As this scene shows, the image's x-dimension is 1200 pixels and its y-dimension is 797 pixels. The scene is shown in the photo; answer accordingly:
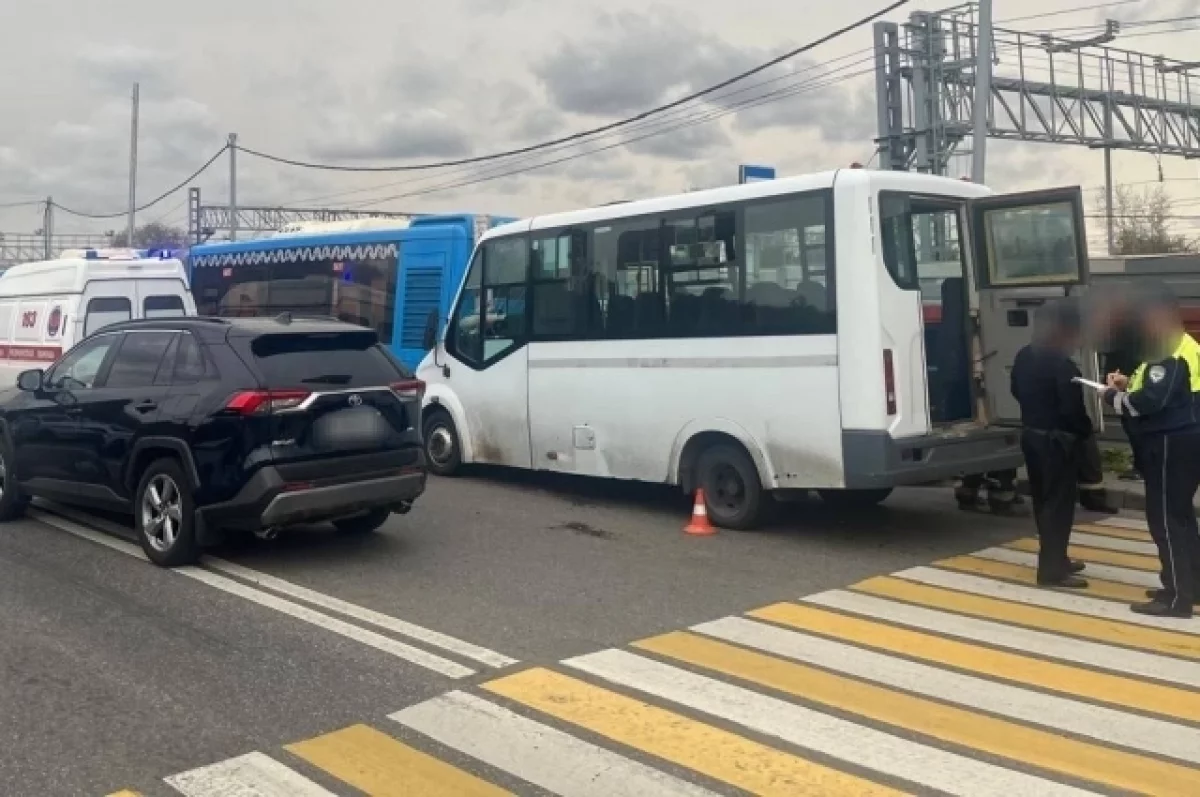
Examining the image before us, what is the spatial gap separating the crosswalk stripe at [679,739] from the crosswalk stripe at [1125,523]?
18.9ft

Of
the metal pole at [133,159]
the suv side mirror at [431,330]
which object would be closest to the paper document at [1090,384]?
the suv side mirror at [431,330]

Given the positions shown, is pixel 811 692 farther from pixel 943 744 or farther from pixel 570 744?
pixel 570 744

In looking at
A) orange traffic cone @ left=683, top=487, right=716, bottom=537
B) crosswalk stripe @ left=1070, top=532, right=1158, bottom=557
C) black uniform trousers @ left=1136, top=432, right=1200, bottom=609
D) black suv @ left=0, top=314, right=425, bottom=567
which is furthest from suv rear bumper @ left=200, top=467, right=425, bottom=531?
crosswalk stripe @ left=1070, top=532, right=1158, bottom=557

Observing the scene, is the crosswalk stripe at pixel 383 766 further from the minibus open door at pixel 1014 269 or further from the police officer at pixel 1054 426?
the minibus open door at pixel 1014 269

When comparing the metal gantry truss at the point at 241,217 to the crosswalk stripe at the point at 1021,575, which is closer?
the crosswalk stripe at the point at 1021,575

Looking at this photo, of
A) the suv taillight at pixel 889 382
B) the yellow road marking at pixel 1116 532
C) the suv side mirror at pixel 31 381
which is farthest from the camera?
the suv side mirror at pixel 31 381

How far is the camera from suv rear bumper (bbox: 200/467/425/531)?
716 centimetres

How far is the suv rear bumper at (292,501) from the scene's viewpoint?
23.5 feet

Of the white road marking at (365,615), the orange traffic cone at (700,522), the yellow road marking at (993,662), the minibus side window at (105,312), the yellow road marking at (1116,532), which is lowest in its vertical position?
the yellow road marking at (993,662)

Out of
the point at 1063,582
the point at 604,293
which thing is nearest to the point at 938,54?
the point at 604,293

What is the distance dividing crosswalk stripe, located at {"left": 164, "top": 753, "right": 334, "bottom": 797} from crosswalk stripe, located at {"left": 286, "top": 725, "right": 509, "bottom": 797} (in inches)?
4.7

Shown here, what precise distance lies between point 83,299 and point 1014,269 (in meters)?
11.0

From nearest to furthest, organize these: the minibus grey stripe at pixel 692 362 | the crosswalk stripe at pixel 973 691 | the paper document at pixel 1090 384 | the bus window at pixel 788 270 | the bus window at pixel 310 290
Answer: the crosswalk stripe at pixel 973 691
the paper document at pixel 1090 384
the bus window at pixel 788 270
the minibus grey stripe at pixel 692 362
the bus window at pixel 310 290

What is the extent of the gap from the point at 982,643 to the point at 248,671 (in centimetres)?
378
